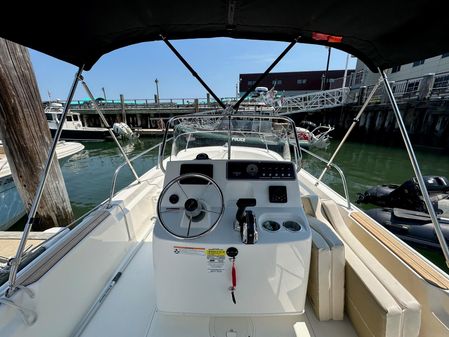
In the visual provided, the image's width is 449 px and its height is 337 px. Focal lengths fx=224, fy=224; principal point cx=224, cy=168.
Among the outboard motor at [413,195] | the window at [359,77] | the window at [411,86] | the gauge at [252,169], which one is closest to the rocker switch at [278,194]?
the gauge at [252,169]

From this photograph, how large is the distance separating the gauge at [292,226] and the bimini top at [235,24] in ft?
4.34

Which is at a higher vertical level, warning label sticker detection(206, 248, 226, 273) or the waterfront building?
the waterfront building

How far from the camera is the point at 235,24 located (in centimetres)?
158

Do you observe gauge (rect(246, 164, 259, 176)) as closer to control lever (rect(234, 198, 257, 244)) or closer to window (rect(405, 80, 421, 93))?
control lever (rect(234, 198, 257, 244))

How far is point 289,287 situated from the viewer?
4.86 feet

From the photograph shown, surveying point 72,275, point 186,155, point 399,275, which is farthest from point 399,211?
point 72,275

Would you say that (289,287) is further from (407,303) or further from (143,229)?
(143,229)

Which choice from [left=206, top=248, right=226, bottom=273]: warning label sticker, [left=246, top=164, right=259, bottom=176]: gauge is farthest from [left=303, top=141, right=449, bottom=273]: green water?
[left=206, top=248, right=226, bottom=273]: warning label sticker

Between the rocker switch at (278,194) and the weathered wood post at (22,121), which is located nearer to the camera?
the rocker switch at (278,194)

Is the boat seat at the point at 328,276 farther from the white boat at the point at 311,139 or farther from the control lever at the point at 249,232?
the white boat at the point at 311,139

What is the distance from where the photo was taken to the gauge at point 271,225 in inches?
59.4

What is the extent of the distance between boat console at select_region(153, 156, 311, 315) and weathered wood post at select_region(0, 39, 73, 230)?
2624 mm

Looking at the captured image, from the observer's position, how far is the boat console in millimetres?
1399

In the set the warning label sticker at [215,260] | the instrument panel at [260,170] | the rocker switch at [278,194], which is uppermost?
the instrument panel at [260,170]
